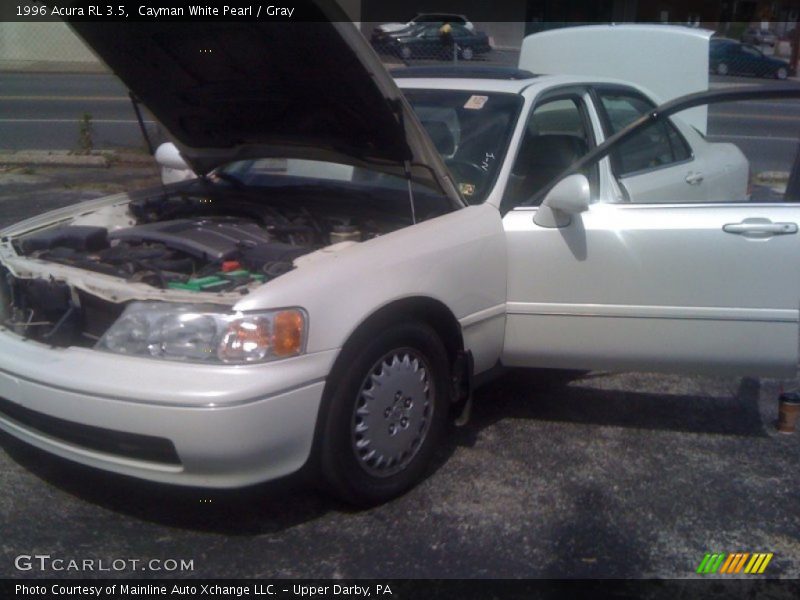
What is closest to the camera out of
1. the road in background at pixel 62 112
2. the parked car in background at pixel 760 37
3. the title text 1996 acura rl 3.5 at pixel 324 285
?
the title text 1996 acura rl 3.5 at pixel 324 285

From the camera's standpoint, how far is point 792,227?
396cm

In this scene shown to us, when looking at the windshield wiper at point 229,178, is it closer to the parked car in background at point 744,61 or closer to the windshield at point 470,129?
the windshield at point 470,129

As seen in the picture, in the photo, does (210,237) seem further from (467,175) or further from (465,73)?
(465,73)

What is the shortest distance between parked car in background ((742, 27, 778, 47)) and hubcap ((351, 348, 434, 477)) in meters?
35.4

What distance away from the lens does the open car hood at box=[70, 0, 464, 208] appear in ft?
12.1

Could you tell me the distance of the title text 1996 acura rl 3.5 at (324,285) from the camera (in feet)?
10.4

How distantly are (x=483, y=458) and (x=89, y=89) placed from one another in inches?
819

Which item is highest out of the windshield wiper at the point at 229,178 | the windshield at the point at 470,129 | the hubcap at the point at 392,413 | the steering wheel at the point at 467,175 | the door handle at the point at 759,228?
the windshield at the point at 470,129

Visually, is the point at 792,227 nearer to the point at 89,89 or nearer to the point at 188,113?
the point at 188,113

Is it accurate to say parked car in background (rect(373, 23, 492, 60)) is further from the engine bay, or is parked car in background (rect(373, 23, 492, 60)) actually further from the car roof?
the engine bay

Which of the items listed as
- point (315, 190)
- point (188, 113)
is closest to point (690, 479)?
point (315, 190)

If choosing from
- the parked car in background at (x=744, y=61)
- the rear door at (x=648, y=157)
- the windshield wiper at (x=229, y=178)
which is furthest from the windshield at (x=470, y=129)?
the parked car in background at (x=744, y=61)

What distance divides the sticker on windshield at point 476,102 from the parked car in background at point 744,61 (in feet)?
83.1

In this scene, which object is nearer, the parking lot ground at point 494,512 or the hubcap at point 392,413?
the parking lot ground at point 494,512
